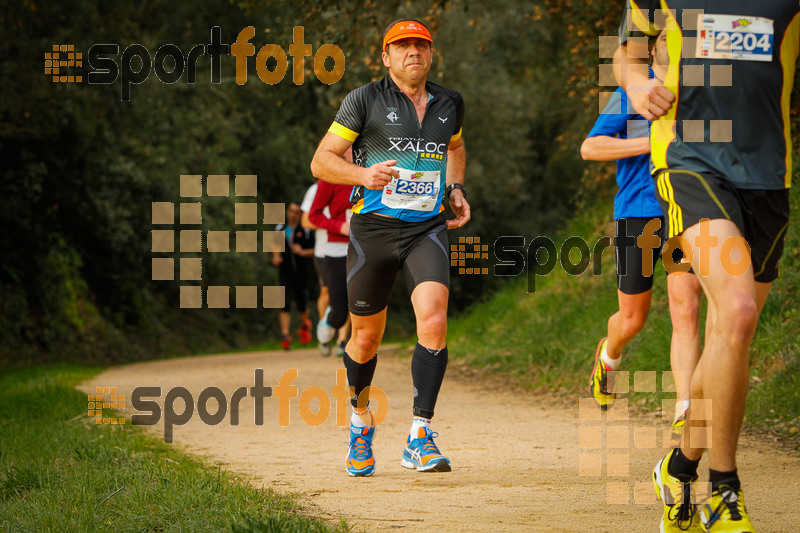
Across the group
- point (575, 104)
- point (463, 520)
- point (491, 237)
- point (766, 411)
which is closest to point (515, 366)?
point (766, 411)

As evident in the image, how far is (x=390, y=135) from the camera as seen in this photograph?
529 cm

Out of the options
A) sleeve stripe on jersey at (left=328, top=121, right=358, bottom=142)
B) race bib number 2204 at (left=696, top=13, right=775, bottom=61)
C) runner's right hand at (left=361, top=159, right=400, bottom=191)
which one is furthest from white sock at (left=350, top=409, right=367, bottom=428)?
race bib number 2204 at (left=696, top=13, right=775, bottom=61)

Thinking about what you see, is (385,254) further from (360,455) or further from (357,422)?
(360,455)

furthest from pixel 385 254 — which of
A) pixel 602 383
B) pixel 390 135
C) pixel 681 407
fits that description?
pixel 602 383

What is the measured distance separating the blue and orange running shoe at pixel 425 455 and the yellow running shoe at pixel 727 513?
1847 mm

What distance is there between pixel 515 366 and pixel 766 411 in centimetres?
454

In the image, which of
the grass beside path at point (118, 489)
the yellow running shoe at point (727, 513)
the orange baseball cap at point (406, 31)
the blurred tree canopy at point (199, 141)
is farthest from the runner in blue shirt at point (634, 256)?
the blurred tree canopy at point (199, 141)

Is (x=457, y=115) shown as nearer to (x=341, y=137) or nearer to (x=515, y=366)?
(x=341, y=137)

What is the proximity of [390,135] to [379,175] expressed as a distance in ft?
1.36

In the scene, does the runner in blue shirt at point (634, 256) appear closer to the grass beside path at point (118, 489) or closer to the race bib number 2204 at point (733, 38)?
the race bib number 2204 at point (733, 38)

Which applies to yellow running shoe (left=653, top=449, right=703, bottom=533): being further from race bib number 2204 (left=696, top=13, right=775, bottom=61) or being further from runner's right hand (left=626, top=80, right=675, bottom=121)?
race bib number 2204 (left=696, top=13, right=775, bottom=61)

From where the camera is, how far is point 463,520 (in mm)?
4133

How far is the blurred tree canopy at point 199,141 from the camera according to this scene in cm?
1516

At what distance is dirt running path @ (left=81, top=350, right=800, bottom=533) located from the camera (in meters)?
4.20
